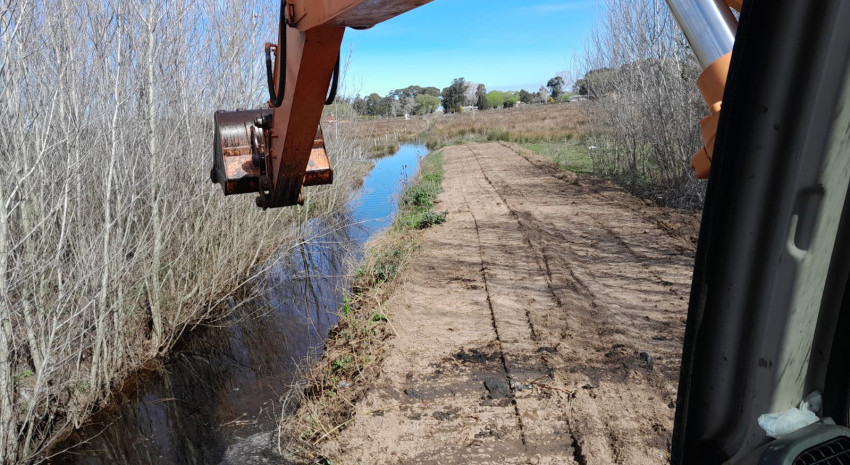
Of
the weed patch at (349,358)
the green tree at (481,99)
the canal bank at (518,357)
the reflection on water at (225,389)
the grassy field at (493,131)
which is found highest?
the green tree at (481,99)

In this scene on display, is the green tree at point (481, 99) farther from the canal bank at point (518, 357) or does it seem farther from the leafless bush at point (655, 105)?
the canal bank at point (518, 357)

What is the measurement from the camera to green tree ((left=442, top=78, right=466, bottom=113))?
82562 mm

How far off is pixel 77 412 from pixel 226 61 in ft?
16.3

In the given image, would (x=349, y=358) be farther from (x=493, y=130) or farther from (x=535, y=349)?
(x=493, y=130)

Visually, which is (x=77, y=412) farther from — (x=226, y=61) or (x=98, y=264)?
(x=226, y=61)

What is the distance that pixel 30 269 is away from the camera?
503 cm

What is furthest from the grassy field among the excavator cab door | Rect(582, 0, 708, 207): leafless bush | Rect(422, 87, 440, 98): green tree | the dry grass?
Rect(422, 87, 440, 98): green tree

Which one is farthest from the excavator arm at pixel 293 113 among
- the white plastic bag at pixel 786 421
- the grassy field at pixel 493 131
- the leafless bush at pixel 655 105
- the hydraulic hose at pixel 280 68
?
the grassy field at pixel 493 131

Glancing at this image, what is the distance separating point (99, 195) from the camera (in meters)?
6.34

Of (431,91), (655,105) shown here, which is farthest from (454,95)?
(655,105)

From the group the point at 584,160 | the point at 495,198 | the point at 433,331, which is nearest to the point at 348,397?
the point at 433,331

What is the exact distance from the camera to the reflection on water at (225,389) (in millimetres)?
5992

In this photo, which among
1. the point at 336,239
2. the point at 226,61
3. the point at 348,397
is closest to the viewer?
the point at 348,397

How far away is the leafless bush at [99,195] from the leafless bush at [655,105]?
8.01 metres
